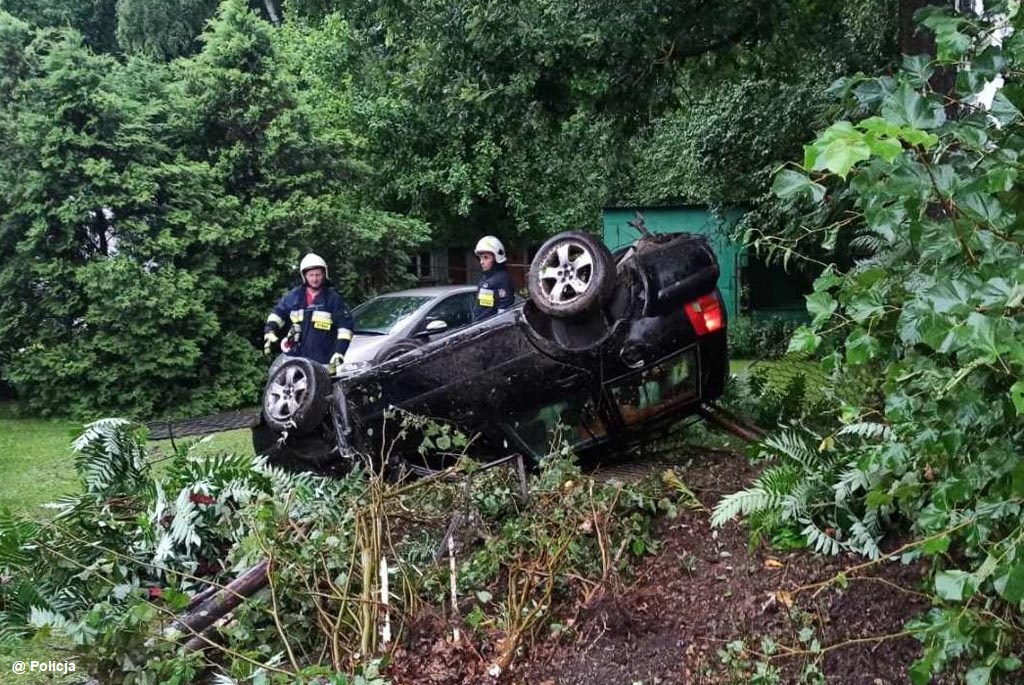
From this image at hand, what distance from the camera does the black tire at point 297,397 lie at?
6.02 meters

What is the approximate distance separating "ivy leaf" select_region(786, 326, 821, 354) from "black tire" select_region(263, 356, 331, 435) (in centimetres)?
382

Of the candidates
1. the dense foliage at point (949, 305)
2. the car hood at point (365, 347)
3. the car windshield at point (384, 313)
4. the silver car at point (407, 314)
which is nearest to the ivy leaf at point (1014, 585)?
the dense foliage at point (949, 305)

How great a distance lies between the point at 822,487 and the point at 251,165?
11.2 meters

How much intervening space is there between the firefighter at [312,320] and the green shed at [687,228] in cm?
950

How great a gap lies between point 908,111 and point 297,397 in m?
4.73

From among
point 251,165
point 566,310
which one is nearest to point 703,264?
point 566,310

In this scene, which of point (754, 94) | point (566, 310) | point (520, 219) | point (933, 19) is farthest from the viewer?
point (520, 219)

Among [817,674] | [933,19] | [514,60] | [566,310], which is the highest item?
[514,60]

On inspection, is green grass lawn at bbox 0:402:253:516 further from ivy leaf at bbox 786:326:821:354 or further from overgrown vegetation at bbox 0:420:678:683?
ivy leaf at bbox 786:326:821:354

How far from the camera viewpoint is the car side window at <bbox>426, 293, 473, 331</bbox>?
11656mm

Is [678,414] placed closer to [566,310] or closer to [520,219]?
[566,310]

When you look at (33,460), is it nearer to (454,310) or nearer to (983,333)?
(454,310)

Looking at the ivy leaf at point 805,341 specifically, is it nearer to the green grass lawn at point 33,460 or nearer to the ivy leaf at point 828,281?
the ivy leaf at point 828,281

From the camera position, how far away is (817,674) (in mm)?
3496
